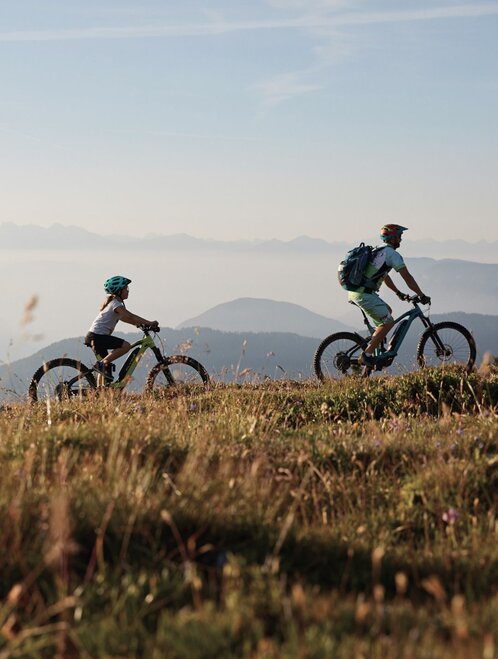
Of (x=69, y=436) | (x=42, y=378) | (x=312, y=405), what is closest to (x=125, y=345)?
(x=42, y=378)

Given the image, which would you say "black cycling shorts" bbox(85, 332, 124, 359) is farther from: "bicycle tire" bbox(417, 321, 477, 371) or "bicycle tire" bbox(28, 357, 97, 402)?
"bicycle tire" bbox(417, 321, 477, 371)

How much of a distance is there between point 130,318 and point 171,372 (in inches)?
49.6

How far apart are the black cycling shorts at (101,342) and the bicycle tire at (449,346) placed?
5603 millimetres

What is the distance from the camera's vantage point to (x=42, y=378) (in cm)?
1409

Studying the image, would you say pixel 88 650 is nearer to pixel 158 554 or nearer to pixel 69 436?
pixel 158 554

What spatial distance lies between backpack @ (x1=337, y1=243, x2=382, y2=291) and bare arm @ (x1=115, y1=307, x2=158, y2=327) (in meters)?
3.54

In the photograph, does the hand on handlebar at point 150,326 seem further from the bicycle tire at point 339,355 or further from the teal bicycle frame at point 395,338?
the teal bicycle frame at point 395,338

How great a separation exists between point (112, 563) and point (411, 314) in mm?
11719

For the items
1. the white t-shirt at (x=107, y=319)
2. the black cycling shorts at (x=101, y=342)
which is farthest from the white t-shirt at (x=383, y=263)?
the black cycling shorts at (x=101, y=342)

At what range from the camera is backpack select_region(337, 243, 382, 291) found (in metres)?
14.4

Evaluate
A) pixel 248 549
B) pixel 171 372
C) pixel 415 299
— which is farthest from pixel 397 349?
pixel 248 549

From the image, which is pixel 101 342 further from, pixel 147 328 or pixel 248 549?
pixel 248 549

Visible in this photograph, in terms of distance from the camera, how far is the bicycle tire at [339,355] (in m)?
15.1

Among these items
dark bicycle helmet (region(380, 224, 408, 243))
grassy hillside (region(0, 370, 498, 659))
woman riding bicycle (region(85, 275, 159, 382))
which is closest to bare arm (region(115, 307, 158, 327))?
woman riding bicycle (region(85, 275, 159, 382))
